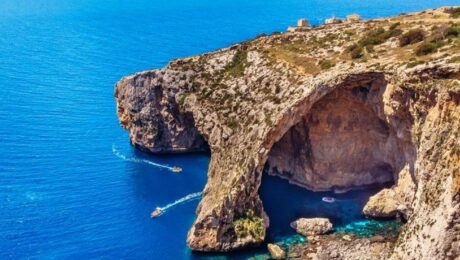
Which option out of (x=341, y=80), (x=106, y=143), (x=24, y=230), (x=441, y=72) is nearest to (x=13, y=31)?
(x=106, y=143)

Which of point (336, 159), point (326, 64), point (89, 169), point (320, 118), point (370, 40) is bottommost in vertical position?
point (89, 169)

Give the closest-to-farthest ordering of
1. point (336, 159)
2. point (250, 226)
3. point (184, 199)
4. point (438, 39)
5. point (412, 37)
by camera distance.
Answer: point (250, 226)
point (438, 39)
point (412, 37)
point (184, 199)
point (336, 159)

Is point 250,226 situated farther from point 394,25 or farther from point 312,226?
point 394,25

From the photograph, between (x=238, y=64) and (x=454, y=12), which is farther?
(x=238, y=64)

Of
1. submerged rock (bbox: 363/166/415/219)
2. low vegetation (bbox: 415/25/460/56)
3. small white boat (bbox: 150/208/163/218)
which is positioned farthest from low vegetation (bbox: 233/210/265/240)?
low vegetation (bbox: 415/25/460/56)

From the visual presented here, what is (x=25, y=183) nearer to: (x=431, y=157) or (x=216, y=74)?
(x=216, y=74)

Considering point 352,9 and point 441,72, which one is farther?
point 352,9

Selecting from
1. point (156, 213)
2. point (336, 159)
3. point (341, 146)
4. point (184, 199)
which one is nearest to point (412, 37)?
point (341, 146)
